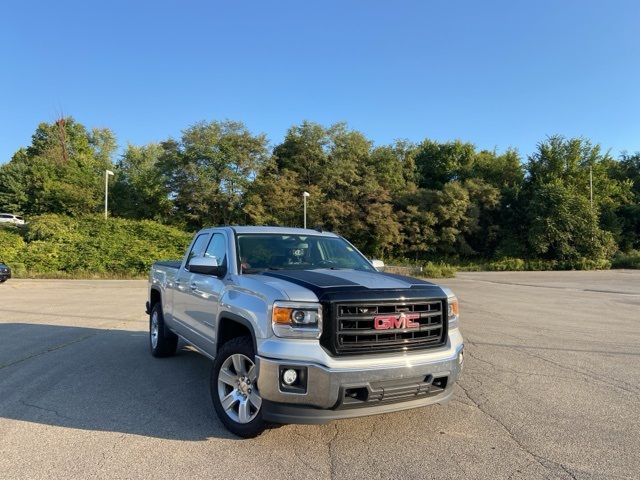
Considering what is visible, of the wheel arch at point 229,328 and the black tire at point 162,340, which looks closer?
the wheel arch at point 229,328

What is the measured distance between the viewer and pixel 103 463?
3.56 m

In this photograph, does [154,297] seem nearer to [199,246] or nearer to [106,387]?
[199,246]

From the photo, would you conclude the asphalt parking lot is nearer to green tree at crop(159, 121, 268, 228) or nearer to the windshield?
the windshield

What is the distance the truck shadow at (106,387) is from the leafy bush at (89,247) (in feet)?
66.8

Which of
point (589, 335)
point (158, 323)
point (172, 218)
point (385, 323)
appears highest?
point (172, 218)

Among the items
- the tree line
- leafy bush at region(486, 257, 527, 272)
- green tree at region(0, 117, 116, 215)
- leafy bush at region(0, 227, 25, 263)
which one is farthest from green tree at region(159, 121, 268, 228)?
leafy bush at region(486, 257, 527, 272)

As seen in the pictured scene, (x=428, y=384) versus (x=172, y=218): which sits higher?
(x=172, y=218)

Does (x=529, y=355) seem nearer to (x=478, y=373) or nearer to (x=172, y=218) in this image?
(x=478, y=373)

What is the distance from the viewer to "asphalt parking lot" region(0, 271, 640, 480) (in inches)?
138

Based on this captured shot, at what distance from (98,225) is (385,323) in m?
31.1

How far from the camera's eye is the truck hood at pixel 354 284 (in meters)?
3.74

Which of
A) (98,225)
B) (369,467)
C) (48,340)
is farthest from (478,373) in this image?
(98,225)

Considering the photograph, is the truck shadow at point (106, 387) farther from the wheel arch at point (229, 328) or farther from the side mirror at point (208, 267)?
the side mirror at point (208, 267)

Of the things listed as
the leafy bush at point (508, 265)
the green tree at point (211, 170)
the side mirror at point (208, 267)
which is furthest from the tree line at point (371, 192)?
the side mirror at point (208, 267)
